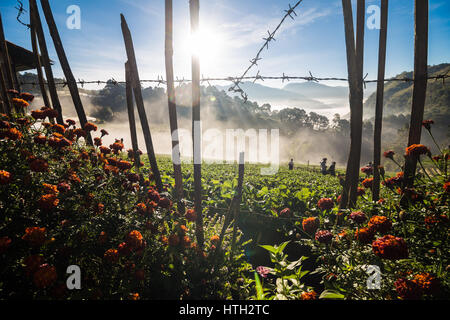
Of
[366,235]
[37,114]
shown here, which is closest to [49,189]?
[37,114]

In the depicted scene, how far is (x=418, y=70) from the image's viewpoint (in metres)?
2.52

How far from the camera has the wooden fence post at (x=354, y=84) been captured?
267cm

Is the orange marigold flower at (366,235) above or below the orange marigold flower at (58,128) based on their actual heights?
below

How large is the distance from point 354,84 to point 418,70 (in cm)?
70

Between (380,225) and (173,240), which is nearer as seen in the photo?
(380,225)

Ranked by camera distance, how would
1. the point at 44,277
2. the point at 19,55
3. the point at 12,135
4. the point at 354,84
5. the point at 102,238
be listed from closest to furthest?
1. the point at 44,277
2. the point at 102,238
3. the point at 12,135
4. the point at 354,84
5. the point at 19,55

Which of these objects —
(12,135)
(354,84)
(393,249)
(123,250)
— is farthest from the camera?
(354,84)

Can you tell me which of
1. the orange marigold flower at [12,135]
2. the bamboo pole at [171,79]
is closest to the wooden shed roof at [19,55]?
the orange marigold flower at [12,135]

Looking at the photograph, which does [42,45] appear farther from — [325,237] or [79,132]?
[325,237]

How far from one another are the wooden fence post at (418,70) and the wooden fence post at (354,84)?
1.82ft

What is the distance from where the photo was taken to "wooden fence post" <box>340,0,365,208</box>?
8.75 feet

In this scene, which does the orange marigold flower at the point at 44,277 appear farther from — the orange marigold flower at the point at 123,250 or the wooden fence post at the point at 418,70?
the wooden fence post at the point at 418,70

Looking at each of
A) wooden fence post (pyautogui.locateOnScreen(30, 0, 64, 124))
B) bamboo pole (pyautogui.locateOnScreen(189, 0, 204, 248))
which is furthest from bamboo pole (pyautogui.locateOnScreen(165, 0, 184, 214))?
wooden fence post (pyautogui.locateOnScreen(30, 0, 64, 124))
